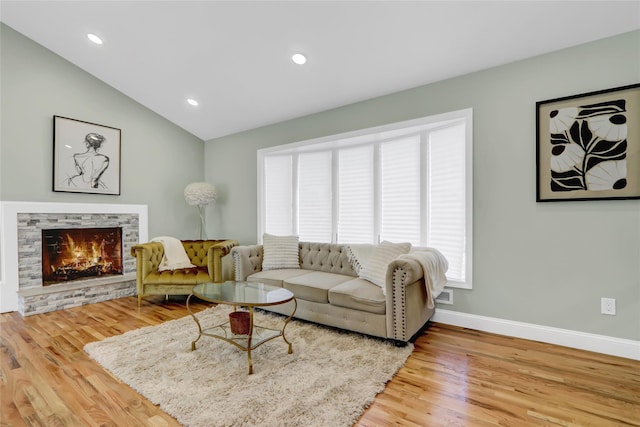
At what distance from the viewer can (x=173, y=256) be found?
4.31 meters

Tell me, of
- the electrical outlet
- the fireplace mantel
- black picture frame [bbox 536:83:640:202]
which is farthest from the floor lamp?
the electrical outlet

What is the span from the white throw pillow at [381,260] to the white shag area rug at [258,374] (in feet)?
1.94

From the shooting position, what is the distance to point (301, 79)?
Result: 3631 millimetres

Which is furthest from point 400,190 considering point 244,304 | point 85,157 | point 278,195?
point 85,157

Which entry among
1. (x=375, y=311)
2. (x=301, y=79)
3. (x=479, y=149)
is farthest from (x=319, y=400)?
(x=301, y=79)

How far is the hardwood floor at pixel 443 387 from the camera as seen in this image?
1.77 meters

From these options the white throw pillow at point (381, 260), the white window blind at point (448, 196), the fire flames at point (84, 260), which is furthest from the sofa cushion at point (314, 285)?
the fire flames at point (84, 260)

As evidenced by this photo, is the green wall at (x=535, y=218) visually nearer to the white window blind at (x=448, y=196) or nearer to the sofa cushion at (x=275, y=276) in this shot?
the white window blind at (x=448, y=196)

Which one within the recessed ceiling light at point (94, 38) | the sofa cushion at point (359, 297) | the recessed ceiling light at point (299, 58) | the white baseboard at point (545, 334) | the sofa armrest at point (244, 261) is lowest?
the white baseboard at point (545, 334)

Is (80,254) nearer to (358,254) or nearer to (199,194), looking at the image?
(199,194)

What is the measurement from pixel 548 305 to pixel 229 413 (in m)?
2.77

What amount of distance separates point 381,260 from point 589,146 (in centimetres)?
202

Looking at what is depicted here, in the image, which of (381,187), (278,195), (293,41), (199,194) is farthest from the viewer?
(199,194)

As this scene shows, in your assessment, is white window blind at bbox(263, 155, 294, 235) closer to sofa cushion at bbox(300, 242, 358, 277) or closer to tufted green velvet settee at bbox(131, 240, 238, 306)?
sofa cushion at bbox(300, 242, 358, 277)
